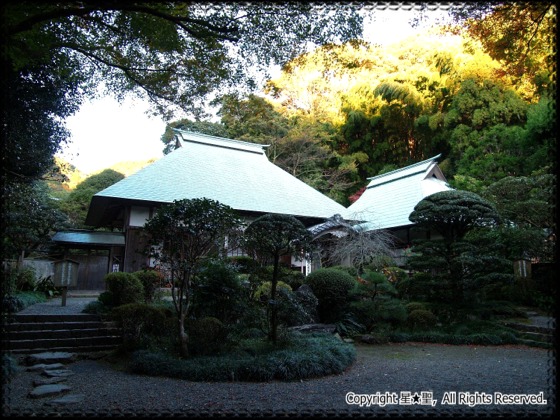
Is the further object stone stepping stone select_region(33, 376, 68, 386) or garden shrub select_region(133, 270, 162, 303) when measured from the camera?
garden shrub select_region(133, 270, 162, 303)

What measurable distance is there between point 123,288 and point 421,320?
6529 millimetres

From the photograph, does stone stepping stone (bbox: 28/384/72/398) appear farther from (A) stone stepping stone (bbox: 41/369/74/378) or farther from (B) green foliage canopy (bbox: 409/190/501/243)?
(B) green foliage canopy (bbox: 409/190/501/243)

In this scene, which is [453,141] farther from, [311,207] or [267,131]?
[267,131]

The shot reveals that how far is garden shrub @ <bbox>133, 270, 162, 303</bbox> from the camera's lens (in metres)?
8.43

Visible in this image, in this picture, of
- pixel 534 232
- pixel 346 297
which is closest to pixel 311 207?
pixel 346 297

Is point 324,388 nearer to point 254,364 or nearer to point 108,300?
point 254,364

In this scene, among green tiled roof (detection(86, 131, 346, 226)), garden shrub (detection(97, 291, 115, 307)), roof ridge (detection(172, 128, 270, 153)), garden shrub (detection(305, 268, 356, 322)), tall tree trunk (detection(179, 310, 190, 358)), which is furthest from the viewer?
roof ridge (detection(172, 128, 270, 153))

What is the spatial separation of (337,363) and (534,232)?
7.73 meters

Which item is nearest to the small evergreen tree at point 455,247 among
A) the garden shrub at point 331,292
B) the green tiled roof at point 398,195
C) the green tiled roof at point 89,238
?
the garden shrub at point 331,292

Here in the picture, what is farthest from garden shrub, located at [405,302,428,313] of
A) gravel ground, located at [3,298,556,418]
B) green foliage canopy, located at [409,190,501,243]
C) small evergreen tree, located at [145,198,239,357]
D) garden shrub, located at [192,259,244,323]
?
small evergreen tree, located at [145,198,239,357]

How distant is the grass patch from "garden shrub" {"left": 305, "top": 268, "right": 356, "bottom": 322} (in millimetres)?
3307

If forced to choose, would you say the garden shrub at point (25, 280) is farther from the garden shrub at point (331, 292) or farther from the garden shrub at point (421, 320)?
the garden shrub at point (421, 320)

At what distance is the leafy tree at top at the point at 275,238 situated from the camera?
614 cm

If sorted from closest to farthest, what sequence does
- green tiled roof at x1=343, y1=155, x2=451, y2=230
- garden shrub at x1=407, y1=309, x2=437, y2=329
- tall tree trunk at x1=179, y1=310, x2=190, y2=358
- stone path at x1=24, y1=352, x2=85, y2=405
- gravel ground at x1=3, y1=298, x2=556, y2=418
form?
gravel ground at x1=3, y1=298, x2=556, y2=418 < stone path at x1=24, y1=352, x2=85, y2=405 < tall tree trunk at x1=179, y1=310, x2=190, y2=358 < garden shrub at x1=407, y1=309, x2=437, y2=329 < green tiled roof at x1=343, y1=155, x2=451, y2=230
